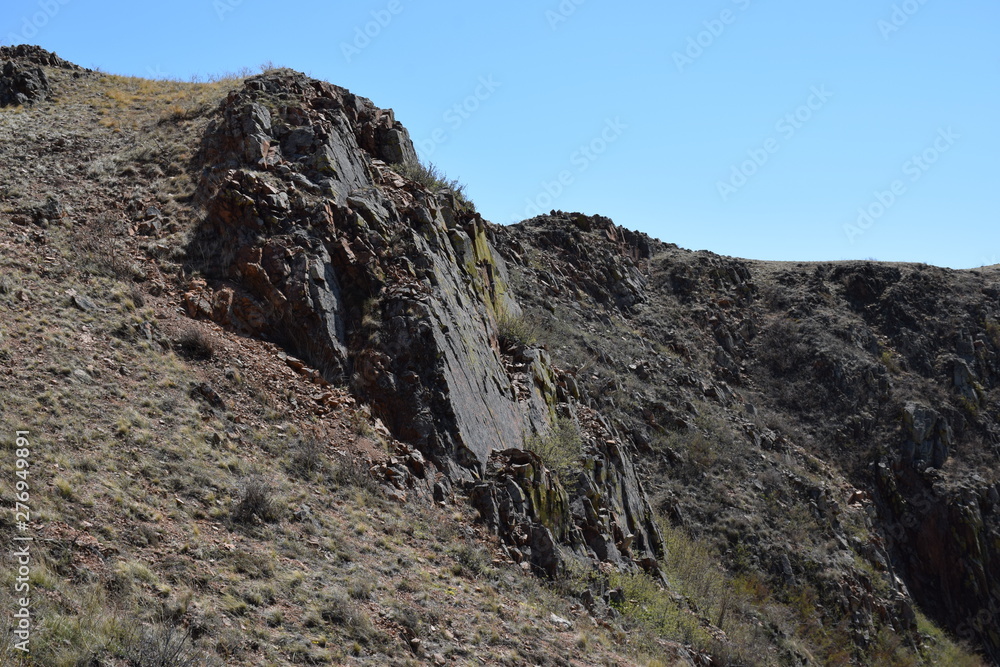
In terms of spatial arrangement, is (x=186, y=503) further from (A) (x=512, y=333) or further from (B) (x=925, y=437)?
(B) (x=925, y=437)

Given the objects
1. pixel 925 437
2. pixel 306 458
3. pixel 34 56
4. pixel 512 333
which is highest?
pixel 34 56

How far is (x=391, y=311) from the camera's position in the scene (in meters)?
12.2

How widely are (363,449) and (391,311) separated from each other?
2.88m

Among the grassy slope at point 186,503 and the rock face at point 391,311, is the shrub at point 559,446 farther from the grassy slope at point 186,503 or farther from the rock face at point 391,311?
the grassy slope at point 186,503

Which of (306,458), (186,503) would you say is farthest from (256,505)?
(306,458)

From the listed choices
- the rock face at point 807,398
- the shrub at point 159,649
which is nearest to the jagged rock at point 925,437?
the rock face at point 807,398

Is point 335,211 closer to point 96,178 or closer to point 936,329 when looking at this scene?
point 96,178

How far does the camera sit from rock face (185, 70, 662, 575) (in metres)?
11.2

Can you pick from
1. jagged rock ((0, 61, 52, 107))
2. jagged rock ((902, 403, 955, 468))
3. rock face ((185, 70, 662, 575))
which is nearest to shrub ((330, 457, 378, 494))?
rock face ((185, 70, 662, 575))

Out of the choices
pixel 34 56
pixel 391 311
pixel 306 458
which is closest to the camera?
pixel 306 458

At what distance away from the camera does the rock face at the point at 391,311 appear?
11.2m

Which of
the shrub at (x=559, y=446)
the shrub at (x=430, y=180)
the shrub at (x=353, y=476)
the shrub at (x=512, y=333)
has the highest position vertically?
the shrub at (x=430, y=180)

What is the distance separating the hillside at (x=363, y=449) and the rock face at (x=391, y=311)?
64 millimetres

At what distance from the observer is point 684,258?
116ft
